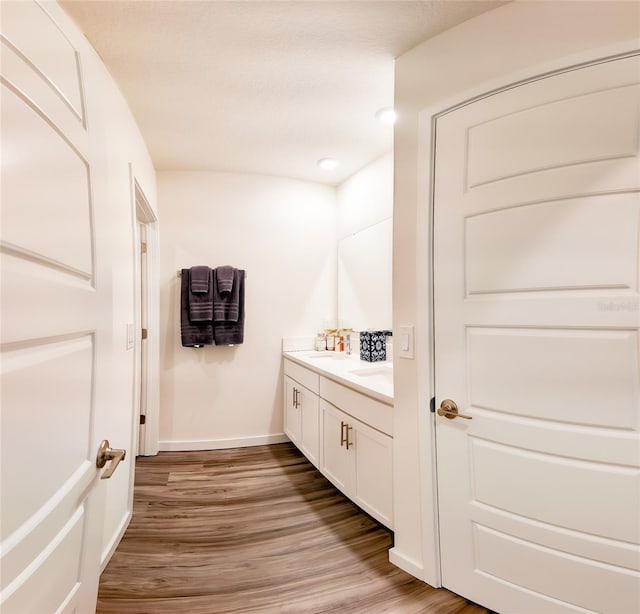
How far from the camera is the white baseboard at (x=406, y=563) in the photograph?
1.48m

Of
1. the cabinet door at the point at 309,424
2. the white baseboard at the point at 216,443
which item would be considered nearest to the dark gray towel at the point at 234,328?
the cabinet door at the point at 309,424

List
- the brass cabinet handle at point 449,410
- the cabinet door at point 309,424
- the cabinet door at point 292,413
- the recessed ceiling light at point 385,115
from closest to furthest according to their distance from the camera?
the brass cabinet handle at point 449,410 < the recessed ceiling light at point 385,115 < the cabinet door at point 309,424 < the cabinet door at point 292,413

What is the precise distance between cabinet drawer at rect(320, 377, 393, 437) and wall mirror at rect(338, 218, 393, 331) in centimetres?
74

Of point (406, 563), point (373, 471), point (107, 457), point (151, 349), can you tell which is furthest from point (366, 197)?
point (107, 457)

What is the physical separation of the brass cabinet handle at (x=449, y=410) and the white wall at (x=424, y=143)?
0.23 ft

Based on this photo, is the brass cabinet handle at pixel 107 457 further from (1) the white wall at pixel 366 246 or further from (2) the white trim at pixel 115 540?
(1) the white wall at pixel 366 246

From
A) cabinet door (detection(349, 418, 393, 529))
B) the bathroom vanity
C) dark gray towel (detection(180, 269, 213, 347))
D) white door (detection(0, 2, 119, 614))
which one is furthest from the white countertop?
white door (detection(0, 2, 119, 614))

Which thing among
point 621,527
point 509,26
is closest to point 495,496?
point 621,527

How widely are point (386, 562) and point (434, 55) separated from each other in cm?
233

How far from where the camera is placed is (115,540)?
172 cm

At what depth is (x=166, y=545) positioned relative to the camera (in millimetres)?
1764

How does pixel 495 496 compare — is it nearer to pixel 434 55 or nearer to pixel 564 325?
pixel 564 325

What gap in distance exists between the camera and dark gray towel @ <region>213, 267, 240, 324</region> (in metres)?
2.94

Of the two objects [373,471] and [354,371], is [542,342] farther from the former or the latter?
[354,371]
